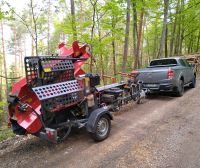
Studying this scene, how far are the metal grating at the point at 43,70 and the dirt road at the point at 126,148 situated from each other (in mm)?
1487

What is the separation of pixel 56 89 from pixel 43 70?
1.44 ft

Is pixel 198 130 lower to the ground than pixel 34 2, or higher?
lower

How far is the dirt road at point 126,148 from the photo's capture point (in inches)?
137

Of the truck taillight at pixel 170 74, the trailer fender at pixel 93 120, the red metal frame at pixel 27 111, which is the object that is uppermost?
the truck taillight at pixel 170 74

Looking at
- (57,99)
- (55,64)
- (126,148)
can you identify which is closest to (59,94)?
(57,99)

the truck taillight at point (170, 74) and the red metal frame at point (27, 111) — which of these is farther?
the truck taillight at point (170, 74)

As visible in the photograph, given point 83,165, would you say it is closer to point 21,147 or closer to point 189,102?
point 21,147

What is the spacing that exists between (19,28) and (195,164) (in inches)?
1449

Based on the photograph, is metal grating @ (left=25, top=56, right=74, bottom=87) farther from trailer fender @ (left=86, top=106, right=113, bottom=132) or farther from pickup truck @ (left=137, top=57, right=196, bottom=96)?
pickup truck @ (left=137, top=57, right=196, bottom=96)

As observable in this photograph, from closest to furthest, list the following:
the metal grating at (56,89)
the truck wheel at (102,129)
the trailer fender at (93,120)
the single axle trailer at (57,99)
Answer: the metal grating at (56,89) < the single axle trailer at (57,99) < the trailer fender at (93,120) < the truck wheel at (102,129)

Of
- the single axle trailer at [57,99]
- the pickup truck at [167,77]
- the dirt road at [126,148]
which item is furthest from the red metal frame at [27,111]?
the pickup truck at [167,77]

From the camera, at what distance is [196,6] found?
56.9 feet

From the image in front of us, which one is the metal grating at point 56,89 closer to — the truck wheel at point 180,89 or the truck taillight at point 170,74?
the truck taillight at point 170,74

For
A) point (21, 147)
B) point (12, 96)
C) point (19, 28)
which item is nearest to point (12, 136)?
point (21, 147)
